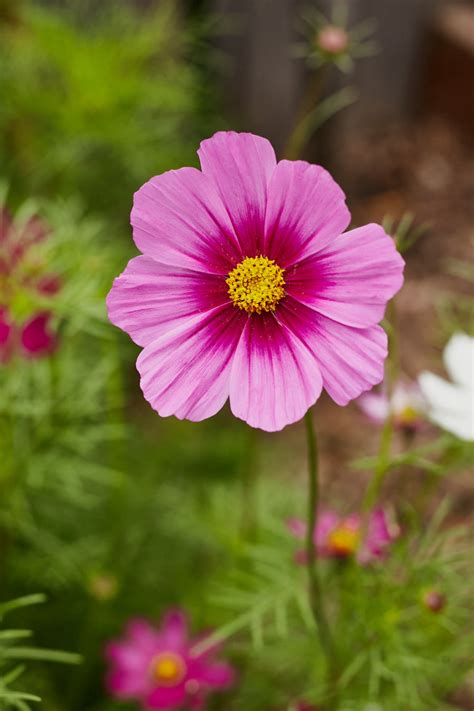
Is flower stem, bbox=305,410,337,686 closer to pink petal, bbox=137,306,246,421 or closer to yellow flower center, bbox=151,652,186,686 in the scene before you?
pink petal, bbox=137,306,246,421

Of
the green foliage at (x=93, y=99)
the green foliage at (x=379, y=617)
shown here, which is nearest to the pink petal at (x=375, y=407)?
the green foliage at (x=379, y=617)

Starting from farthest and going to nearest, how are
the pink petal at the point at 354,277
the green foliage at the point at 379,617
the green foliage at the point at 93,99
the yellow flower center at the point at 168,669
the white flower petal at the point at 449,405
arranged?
the green foliage at the point at 93,99
the yellow flower center at the point at 168,669
the green foliage at the point at 379,617
the white flower petal at the point at 449,405
the pink petal at the point at 354,277

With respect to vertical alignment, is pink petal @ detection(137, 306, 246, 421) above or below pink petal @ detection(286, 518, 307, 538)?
above

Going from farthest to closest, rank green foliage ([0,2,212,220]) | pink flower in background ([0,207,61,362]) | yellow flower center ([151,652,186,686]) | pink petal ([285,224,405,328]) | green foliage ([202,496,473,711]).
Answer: green foliage ([0,2,212,220]), yellow flower center ([151,652,186,686]), pink flower in background ([0,207,61,362]), green foliage ([202,496,473,711]), pink petal ([285,224,405,328])

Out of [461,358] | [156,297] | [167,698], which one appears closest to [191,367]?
[156,297]

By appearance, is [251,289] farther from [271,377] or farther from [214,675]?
[214,675]

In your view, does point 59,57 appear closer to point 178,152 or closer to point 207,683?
point 178,152

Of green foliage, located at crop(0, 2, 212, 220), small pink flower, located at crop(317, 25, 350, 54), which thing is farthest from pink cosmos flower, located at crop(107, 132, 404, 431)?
green foliage, located at crop(0, 2, 212, 220)

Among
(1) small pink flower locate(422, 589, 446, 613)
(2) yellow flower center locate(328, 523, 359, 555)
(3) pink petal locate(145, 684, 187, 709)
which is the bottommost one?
(3) pink petal locate(145, 684, 187, 709)

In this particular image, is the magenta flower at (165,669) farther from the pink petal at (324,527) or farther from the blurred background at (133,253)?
the pink petal at (324,527)
